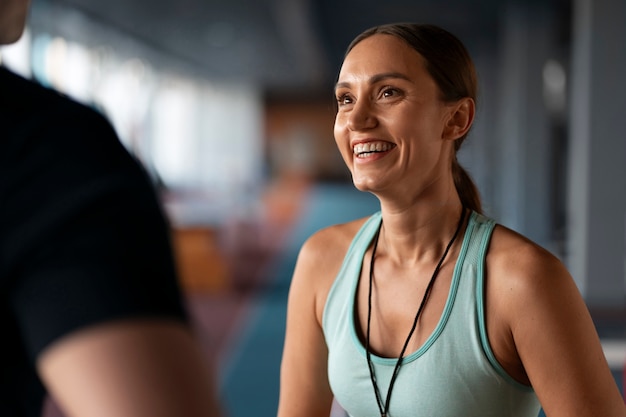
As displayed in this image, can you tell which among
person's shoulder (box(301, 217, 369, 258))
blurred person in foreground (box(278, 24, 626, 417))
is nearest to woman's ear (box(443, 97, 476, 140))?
blurred person in foreground (box(278, 24, 626, 417))

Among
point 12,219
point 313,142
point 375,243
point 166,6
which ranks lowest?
point 313,142

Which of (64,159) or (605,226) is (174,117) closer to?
(605,226)

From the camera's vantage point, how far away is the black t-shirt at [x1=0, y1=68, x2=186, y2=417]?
450 mm

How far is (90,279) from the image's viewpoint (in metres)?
0.45

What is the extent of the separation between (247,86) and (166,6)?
19486mm

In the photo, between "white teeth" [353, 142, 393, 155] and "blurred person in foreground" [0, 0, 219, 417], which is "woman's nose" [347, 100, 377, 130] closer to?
"white teeth" [353, 142, 393, 155]

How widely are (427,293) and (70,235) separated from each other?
86cm

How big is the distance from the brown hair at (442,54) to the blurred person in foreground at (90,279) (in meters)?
0.69

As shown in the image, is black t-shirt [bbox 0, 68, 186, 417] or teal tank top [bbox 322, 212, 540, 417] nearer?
black t-shirt [bbox 0, 68, 186, 417]

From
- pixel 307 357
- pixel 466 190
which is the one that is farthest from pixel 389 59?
pixel 307 357

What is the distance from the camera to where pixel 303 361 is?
136 cm

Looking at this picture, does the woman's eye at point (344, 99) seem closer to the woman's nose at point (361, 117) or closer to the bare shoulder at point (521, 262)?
the woman's nose at point (361, 117)

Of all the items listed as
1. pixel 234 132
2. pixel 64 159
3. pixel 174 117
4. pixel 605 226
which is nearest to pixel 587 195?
pixel 605 226

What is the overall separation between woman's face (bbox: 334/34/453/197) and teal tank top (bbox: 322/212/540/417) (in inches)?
7.2
